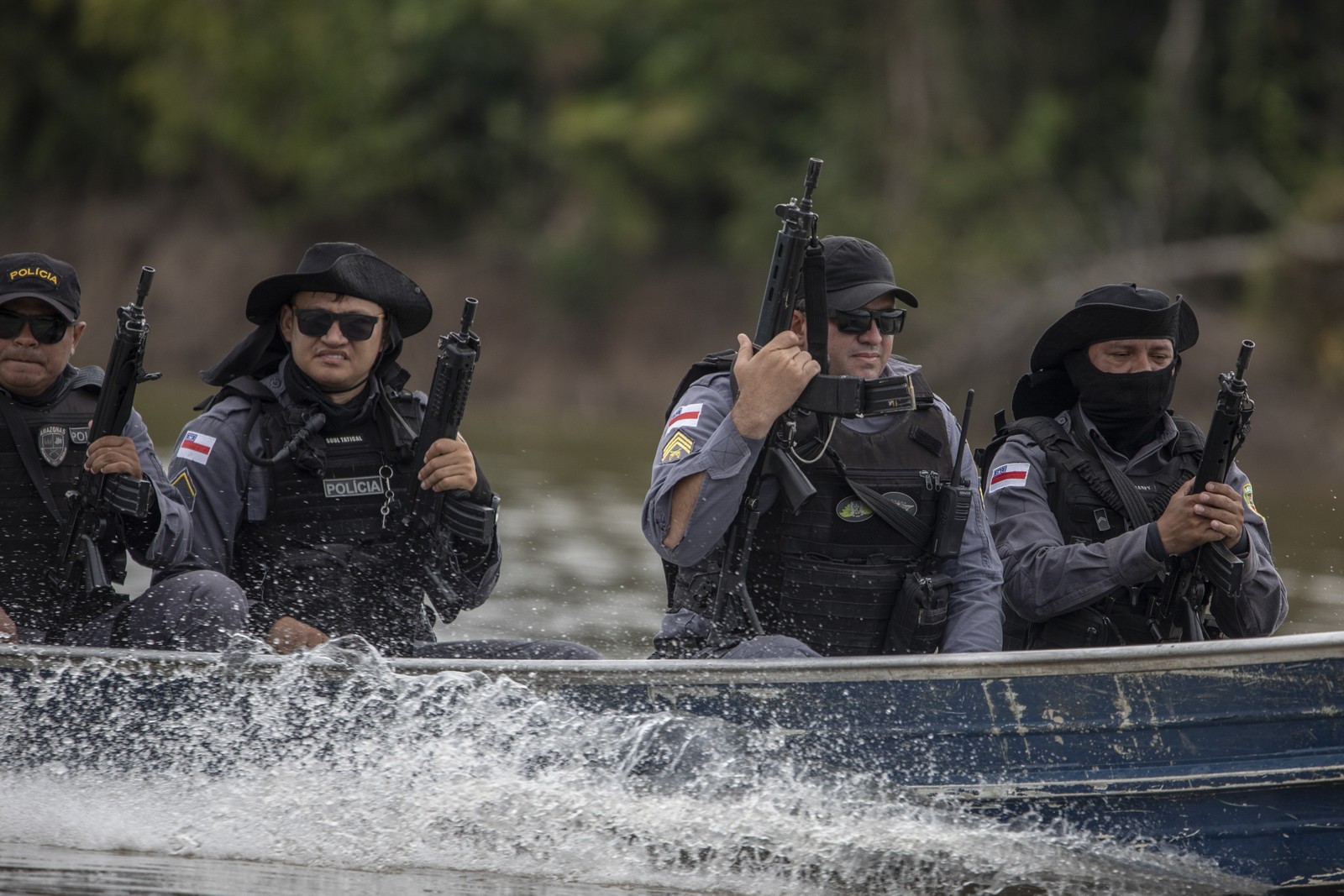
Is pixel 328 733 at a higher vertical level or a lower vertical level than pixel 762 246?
lower

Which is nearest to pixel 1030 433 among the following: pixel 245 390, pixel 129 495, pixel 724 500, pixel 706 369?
pixel 706 369

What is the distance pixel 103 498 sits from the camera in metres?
5.19

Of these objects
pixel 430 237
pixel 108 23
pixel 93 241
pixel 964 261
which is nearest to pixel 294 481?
pixel 964 261

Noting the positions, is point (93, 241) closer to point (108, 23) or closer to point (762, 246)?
point (108, 23)

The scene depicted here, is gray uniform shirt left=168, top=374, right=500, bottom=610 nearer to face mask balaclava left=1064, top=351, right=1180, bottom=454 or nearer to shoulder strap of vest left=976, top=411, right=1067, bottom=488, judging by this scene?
shoulder strap of vest left=976, top=411, right=1067, bottom=488

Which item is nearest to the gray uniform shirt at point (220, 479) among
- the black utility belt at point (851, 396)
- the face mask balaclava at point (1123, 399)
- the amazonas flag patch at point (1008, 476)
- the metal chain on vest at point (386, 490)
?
the metal chain on vest at point (386, 490)

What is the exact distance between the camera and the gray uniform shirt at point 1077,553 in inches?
200

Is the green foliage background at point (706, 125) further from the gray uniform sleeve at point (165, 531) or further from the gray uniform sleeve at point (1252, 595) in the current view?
the gray uniform sleeve at point (165, 531)

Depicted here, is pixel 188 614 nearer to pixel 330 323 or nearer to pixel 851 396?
pixel 330 323

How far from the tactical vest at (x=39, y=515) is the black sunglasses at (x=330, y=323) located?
712 mm

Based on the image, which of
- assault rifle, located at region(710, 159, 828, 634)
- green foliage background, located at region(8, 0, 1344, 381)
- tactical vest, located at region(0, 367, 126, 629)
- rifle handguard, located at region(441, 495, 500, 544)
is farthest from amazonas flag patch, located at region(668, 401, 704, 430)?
green foliage background, located at region(8, 0, 1344, 381)

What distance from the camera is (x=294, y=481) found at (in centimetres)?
536

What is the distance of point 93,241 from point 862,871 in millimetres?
30653

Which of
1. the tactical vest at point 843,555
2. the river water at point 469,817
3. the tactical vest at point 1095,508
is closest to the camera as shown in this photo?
the river water at point 469,817
